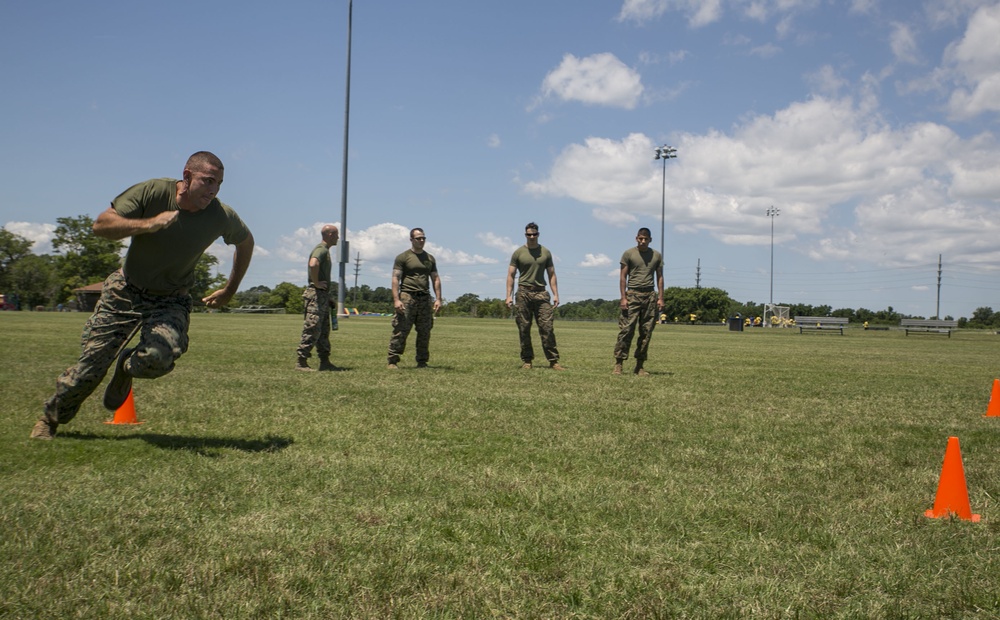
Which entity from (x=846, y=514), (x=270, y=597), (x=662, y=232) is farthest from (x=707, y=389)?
(x=662, y=232)

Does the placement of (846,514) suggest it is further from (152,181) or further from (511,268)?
(511,268)

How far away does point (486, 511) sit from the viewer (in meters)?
3.99

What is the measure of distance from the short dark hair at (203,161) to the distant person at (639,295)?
A: 829cm

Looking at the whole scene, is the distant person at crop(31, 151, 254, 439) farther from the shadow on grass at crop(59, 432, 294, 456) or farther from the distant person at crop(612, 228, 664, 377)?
the distant person at crop(612, 228, 664, 377)

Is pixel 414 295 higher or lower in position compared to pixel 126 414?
higher

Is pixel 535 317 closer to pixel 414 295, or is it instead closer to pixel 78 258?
pixel 414 295

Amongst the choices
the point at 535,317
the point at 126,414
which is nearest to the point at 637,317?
the point at 535,317

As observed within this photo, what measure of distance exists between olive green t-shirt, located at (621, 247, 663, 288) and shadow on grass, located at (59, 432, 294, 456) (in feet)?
26.2

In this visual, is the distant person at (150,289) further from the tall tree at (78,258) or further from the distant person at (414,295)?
the tall tree at (78,258)

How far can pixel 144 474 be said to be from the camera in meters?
4.63

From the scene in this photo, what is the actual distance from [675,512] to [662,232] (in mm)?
72764

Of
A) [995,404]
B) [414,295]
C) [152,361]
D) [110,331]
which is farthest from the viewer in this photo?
[414,295]

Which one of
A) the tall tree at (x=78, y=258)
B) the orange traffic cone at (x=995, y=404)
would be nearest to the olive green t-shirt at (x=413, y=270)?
the orange traffic cone at (x=995, y=404)

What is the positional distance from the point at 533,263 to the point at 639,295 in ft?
6.31
